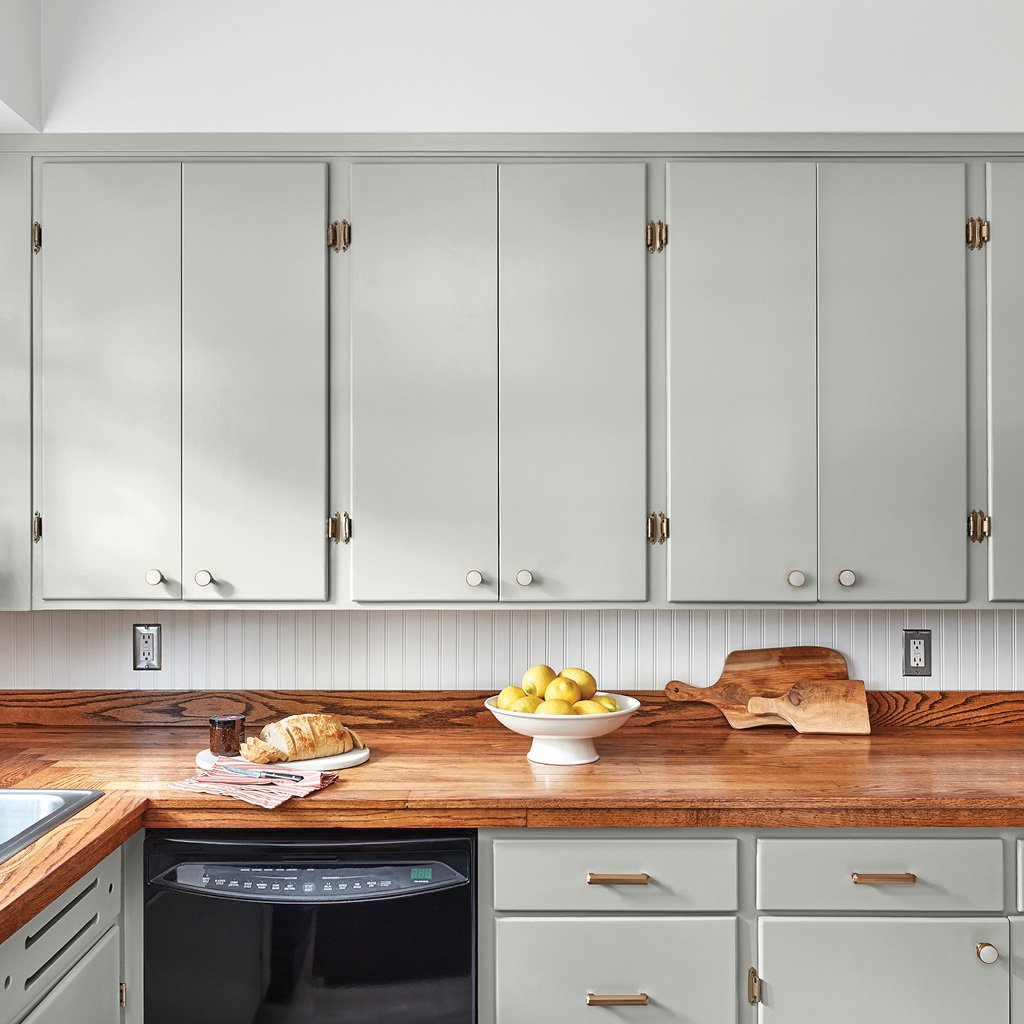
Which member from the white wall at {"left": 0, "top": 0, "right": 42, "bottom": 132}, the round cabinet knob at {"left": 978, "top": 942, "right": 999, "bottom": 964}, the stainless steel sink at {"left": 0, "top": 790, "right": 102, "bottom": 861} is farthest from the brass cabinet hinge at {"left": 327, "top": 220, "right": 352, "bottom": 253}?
the round cabinet knob at {"left": 978, "top": 942, "right": 999, "bottom": 964}

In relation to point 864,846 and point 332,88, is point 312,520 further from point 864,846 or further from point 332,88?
point 864,846

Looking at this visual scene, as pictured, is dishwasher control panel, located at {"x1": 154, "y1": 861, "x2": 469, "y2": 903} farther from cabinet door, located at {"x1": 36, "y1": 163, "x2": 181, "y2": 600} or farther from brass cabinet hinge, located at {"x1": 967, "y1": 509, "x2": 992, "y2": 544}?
brass cabinet hinge, located at {"x1": 967, "y1": 509, "x2": 992, "y2": 544}

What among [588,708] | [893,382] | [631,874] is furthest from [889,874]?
[893,382]

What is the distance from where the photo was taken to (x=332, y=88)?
2127 mm

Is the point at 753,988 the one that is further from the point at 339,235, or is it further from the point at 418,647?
the point at 339,235

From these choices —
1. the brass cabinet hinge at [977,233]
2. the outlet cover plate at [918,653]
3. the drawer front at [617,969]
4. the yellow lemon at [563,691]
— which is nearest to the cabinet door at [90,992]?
the drawer front at [617,969]

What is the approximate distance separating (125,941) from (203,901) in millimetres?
162

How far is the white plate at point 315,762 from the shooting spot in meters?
1.88

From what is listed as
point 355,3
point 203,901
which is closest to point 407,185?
point 355,3

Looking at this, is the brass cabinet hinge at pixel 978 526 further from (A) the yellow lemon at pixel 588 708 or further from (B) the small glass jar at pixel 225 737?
(B) the small glass jar at pixel 225 737

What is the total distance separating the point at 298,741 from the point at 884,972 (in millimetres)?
1202

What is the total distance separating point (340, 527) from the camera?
2049 millimetres

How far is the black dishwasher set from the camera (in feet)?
5.57

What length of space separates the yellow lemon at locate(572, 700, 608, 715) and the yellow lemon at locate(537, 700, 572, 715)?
1 centimetres
